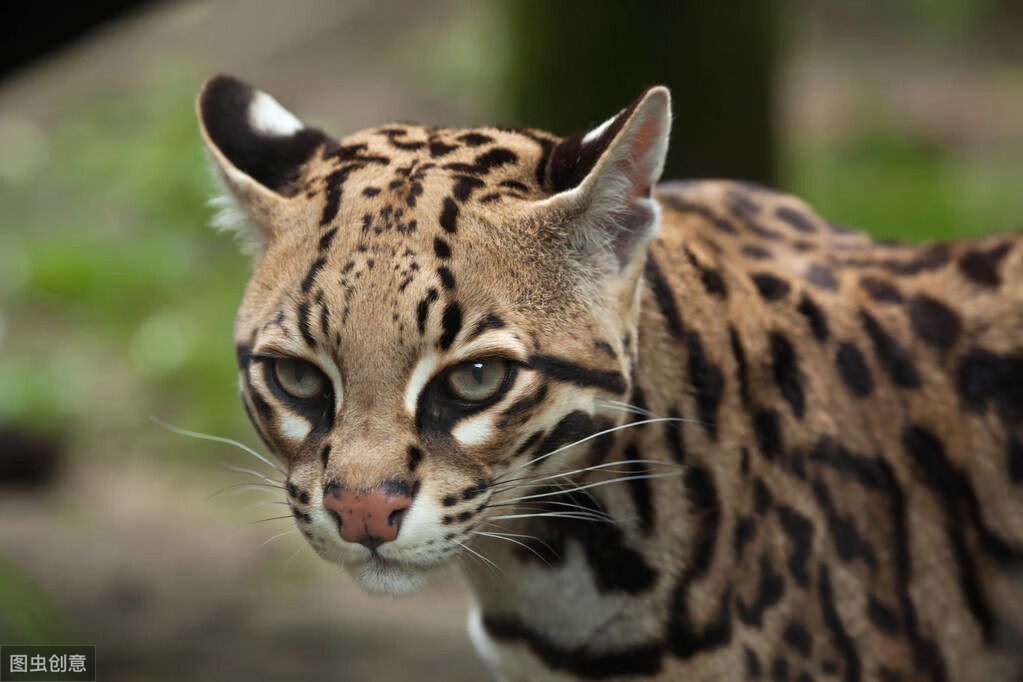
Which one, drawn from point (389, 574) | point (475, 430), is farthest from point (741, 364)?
point (389, 574)

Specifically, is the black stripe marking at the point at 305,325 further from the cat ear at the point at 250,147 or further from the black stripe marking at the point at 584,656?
the black stripe marking at the point at 584,656

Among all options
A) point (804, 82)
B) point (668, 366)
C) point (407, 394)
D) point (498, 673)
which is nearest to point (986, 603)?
point (668, 366)

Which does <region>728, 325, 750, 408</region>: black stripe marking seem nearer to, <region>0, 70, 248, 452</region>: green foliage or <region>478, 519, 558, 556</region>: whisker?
<region>478, 519, 558, 556</region>: whisker

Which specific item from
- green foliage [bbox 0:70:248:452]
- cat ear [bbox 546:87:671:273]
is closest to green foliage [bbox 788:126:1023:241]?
green foliage [bbox 0:70:248:452]

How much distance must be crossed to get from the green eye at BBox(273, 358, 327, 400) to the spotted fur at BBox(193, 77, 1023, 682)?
0.05 meters

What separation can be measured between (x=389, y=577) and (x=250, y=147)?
1.58 meters

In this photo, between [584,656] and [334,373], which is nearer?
[334,373]

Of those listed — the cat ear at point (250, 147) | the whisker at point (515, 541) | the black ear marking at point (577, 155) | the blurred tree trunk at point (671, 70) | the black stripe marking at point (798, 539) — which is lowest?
the black stripe marking at point (798, 539)

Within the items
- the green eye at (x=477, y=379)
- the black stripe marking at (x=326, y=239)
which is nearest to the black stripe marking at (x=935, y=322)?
the green eye at (x=477, y=379)

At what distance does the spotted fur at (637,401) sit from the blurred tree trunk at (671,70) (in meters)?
2.74

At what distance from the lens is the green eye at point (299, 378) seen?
3986 millimetres

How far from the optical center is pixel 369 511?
3748mm

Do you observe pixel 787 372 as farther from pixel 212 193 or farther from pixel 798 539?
pixel 212 193

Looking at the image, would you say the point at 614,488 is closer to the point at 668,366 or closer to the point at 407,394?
the point at 668,366
